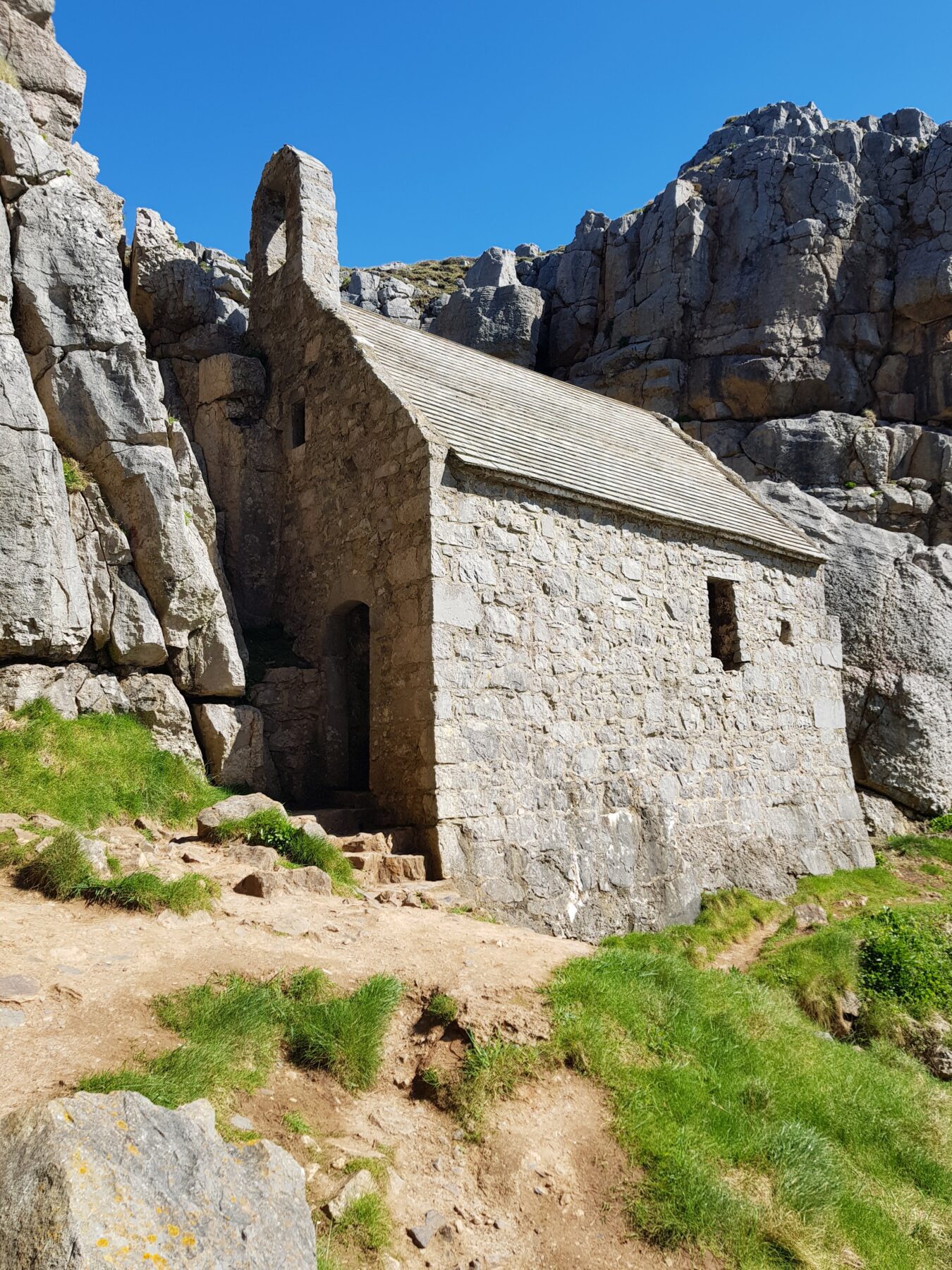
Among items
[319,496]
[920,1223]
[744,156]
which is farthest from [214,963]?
[744,156]

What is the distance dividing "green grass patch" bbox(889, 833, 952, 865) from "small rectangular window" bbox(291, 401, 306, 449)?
472 inches

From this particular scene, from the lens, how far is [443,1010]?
504cm

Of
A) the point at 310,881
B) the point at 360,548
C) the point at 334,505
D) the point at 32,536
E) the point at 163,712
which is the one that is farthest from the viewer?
the point at 334,505

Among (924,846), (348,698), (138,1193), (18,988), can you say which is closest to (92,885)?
(18,988)

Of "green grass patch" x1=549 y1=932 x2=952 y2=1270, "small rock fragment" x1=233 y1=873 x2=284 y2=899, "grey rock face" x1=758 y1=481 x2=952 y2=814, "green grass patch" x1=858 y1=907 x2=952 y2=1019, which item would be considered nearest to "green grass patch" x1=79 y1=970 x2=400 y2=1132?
"green grass patch" x1=549 y1=932 x2=952 y2=1270

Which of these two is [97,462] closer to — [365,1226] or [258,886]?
[258,886]

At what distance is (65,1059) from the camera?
3.86m

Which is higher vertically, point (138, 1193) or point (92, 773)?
point (92, 773)

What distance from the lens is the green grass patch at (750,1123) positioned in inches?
163

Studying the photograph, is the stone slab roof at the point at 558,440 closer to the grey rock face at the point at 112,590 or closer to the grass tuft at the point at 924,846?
the grey rock face at the point at 112,590

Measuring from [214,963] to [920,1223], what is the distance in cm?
433

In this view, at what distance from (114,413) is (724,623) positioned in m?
8.77

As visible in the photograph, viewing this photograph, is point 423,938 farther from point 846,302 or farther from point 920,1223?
point 846,302

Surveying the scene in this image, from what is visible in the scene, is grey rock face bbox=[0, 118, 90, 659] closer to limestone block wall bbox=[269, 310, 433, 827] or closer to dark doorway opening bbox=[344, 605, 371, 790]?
limestone block wall bbox=[269, 310, 433, 827]
